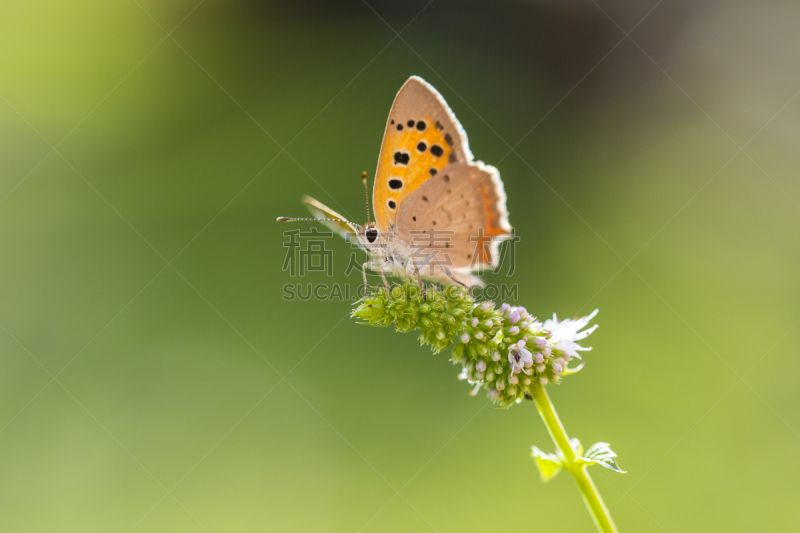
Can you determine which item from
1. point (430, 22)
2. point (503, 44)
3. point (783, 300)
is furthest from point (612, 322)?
point (430, 22)

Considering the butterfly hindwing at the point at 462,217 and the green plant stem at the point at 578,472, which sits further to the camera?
the butterfly hindwing at the point at 462,217

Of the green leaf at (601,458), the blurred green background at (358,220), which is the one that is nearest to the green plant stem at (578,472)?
the green leaf at (601,458)

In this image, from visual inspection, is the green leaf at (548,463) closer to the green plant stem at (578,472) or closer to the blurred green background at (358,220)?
the green plant stem at (578,472)

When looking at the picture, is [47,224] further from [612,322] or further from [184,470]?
[612,322]

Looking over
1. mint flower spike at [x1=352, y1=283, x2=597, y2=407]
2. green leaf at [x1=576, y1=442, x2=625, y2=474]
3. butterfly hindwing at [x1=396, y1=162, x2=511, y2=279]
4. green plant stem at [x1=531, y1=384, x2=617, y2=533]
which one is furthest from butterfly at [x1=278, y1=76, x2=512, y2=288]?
green leaf at [x1=576, y1=442, x2=625, y2=474]

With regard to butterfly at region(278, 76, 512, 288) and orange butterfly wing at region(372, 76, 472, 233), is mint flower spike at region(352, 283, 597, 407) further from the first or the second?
orange butterfly wing at region(372, 76, 472, 233)

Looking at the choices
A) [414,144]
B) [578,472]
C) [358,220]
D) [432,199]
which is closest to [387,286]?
[432,199]
